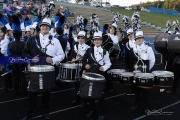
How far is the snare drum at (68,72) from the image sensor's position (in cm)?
473

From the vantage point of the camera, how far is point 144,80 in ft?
15.2

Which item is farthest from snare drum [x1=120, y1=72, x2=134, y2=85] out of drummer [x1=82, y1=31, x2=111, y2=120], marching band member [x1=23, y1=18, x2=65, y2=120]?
marching band member [x1=23, y1=18, x2=65, y2=120]

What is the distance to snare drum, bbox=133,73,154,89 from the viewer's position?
4609 mm

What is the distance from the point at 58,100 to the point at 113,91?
5.74 feet

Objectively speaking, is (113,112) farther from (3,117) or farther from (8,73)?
(8,73)

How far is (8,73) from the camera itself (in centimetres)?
646

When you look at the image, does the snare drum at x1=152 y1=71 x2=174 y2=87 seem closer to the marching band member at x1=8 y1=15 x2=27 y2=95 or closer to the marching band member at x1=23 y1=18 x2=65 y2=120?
the marching band member at x1=23 y1=18 x2=65 y2=120

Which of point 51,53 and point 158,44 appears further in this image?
point 158,44

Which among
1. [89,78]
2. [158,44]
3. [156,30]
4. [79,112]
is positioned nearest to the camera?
[89,78]

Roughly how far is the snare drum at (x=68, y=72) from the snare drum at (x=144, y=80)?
1262mm

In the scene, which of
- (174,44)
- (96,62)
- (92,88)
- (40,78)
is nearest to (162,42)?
(174,44)

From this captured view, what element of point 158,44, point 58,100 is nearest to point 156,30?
point 158,44

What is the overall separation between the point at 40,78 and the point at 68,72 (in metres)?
0.94

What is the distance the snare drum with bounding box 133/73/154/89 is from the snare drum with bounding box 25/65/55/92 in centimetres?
183
